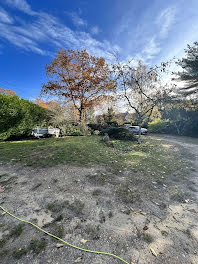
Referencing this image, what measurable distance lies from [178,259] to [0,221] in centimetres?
248

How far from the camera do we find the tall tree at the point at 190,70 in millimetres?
10809

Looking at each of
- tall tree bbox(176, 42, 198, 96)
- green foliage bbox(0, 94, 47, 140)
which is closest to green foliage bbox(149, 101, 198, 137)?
tall tree bbox(176, 42, 198, 96)

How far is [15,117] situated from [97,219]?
8716 millimetres

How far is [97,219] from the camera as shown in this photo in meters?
1.79

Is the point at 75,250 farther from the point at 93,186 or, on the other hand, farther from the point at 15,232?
the point at 93,186

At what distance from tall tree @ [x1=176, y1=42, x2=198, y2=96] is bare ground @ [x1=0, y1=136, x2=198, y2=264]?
12906 mm

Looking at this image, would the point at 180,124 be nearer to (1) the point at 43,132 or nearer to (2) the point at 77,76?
(2) the point at 77,76

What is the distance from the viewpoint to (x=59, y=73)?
13281 mm

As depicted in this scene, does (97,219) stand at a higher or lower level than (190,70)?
lower

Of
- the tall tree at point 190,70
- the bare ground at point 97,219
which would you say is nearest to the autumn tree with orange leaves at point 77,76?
the tall tree at point 190,70

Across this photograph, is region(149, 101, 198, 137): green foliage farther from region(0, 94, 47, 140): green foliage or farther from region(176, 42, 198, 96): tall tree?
region(0, 94, 47, 140): green foliage

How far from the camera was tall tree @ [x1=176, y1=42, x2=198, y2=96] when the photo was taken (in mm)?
10809

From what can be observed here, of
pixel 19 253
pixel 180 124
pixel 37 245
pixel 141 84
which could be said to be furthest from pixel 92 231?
pixel 180 124

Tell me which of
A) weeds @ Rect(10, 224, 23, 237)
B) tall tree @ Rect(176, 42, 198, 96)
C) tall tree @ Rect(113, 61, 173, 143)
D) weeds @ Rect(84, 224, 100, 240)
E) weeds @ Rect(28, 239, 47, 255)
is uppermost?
tall tree @ Rect(176, 42, 198, 96)
